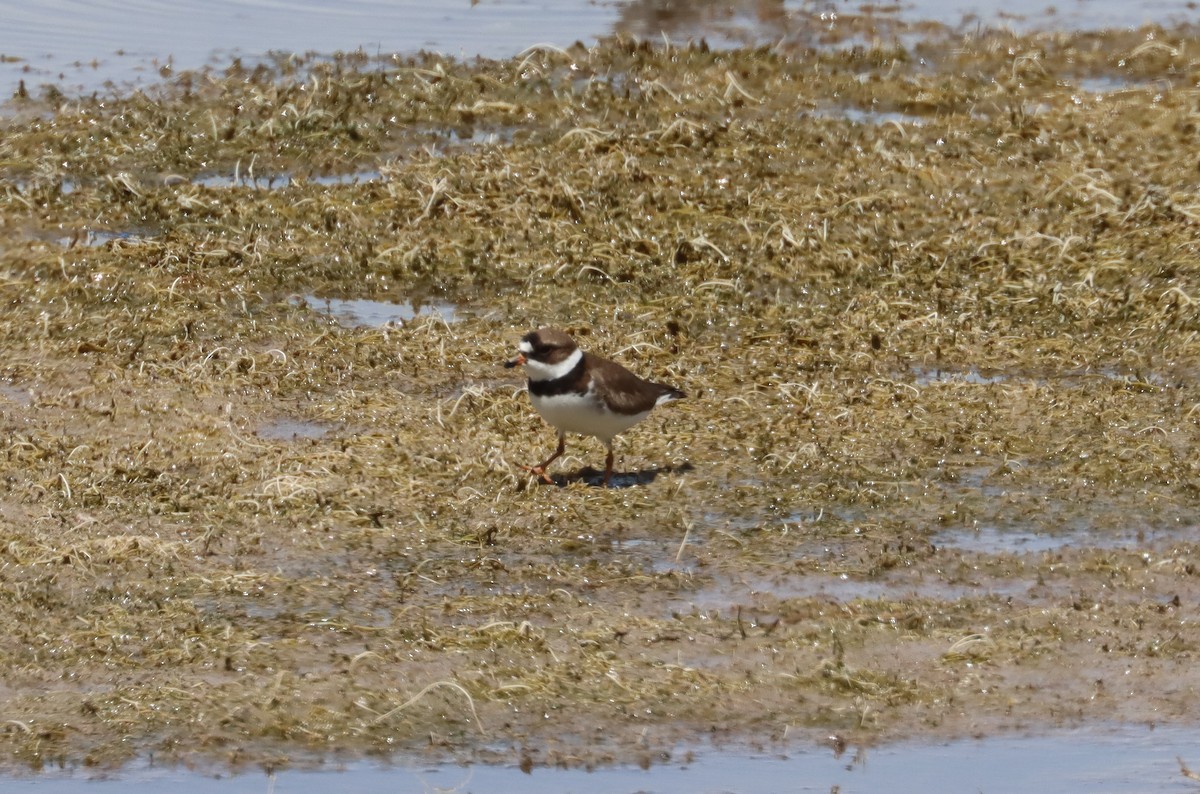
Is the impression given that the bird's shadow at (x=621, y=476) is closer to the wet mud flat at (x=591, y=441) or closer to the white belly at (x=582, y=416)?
the wet mud flat at (x=591, y=441)

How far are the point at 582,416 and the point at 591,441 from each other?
3.65 ft

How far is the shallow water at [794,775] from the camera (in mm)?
7211

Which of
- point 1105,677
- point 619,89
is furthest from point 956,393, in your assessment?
point 619,89

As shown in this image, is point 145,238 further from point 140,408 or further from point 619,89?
point 619,89

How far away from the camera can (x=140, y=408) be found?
11.1 meters

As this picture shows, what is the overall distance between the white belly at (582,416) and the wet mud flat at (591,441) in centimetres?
35

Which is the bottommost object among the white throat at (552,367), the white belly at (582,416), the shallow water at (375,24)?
the white belly at (582,416)

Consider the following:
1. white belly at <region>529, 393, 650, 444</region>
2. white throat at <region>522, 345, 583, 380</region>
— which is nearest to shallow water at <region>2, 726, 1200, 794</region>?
white belly at <region>529, 393, 650, 444</region>

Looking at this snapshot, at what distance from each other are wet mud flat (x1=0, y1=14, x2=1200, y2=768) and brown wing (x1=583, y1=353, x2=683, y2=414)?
43 centimetres

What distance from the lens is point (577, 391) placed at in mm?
10039

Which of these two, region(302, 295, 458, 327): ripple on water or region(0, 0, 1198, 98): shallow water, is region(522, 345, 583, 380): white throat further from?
region(0, 0, 1198, 98): shallow water

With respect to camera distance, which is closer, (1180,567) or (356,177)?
(1180,567)

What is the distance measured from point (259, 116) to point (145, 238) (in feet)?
9.48

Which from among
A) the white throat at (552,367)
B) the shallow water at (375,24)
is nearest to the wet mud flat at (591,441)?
the white throat at (552,367)
